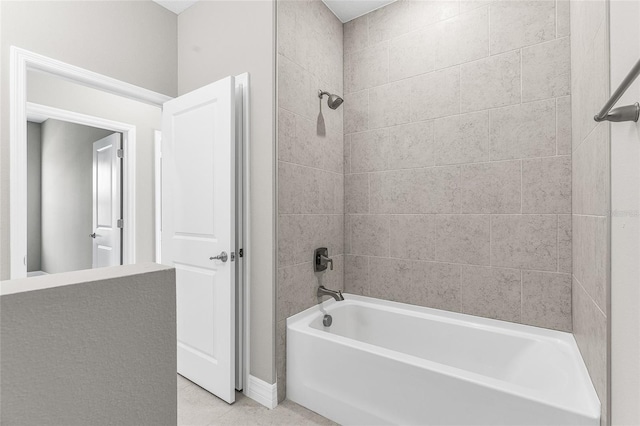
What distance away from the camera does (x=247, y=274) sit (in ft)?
6.58

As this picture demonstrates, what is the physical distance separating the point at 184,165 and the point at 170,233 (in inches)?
20.4

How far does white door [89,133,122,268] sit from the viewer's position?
3316mm

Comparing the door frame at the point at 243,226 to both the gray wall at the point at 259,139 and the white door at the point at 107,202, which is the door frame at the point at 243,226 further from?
the white door at the point at 107,202

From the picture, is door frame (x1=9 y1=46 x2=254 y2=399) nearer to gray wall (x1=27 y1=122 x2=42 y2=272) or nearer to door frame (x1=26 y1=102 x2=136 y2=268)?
door frame (x1=26 y1=102 x2=136 y2=268)

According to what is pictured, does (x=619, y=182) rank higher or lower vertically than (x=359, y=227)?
higher

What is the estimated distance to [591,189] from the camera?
125 centimetres

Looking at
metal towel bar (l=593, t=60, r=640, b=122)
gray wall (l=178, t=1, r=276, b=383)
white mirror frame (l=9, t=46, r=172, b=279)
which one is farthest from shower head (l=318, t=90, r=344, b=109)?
metal towel bar (l=593, t=60, r=640, b=122)

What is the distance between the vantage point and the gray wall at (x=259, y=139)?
190 centimetres

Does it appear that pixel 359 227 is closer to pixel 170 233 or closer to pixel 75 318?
pixel 170 233

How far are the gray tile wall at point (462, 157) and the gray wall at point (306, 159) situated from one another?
6.3 inches

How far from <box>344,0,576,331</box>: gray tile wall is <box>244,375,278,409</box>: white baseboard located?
0.96 metres

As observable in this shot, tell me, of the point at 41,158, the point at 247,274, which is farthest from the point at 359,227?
the point at 41,158

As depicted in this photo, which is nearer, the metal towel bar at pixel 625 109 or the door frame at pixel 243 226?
the metal towel bar at pixel 625 109

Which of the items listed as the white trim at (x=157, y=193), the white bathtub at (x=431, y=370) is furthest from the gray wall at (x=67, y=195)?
the white bathtub at (x=431, y=370)
